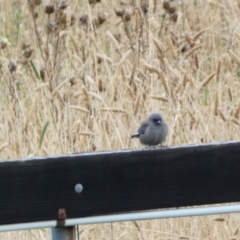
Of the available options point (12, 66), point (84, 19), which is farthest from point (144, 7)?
point (12, 66)

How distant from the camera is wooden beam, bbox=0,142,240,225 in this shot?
162 centimetres

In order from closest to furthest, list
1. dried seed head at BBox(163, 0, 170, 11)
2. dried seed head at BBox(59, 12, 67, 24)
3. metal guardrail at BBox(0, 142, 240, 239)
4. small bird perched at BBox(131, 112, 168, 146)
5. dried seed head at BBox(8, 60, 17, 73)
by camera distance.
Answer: metal guardrail at BBox(0, 142, 240, 239), small bird perched at BBox(131, 112, 168, 146), dried seed head at BBox(8, 60, 17, 73), dried seed head at BBox(59, 12, 67, 24), dried seed head at BBox(163, 0, 170, 11)

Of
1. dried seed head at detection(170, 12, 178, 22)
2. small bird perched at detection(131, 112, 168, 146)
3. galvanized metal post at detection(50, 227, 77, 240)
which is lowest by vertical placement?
galvanized metal post at detection(50, 227, 77, 240)

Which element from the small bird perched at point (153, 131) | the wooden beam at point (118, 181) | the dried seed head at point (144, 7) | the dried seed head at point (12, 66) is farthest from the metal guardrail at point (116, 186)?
the dried seed head at point (144, 7)

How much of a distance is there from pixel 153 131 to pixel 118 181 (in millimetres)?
1288

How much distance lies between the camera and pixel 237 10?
174 inches

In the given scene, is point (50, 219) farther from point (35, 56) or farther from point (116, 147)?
point (35, 56)

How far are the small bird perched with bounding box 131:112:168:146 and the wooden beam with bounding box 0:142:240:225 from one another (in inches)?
48.0

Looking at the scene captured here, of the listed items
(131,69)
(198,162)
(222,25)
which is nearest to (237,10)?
(222,25)

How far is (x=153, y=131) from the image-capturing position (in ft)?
9.62

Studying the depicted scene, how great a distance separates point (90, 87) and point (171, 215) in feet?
6.99

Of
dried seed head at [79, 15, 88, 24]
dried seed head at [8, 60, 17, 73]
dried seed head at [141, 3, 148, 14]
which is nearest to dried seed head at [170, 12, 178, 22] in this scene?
dried seed head at [141, 3, 148, 14]

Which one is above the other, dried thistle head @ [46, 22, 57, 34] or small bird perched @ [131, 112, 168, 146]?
dried thistle head @ [46, 22, 57, 34]

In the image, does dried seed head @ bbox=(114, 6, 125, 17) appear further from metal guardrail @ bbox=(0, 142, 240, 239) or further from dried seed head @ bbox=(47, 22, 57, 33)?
metal guardrail @ bbox=(0, 142, 240, 239)
